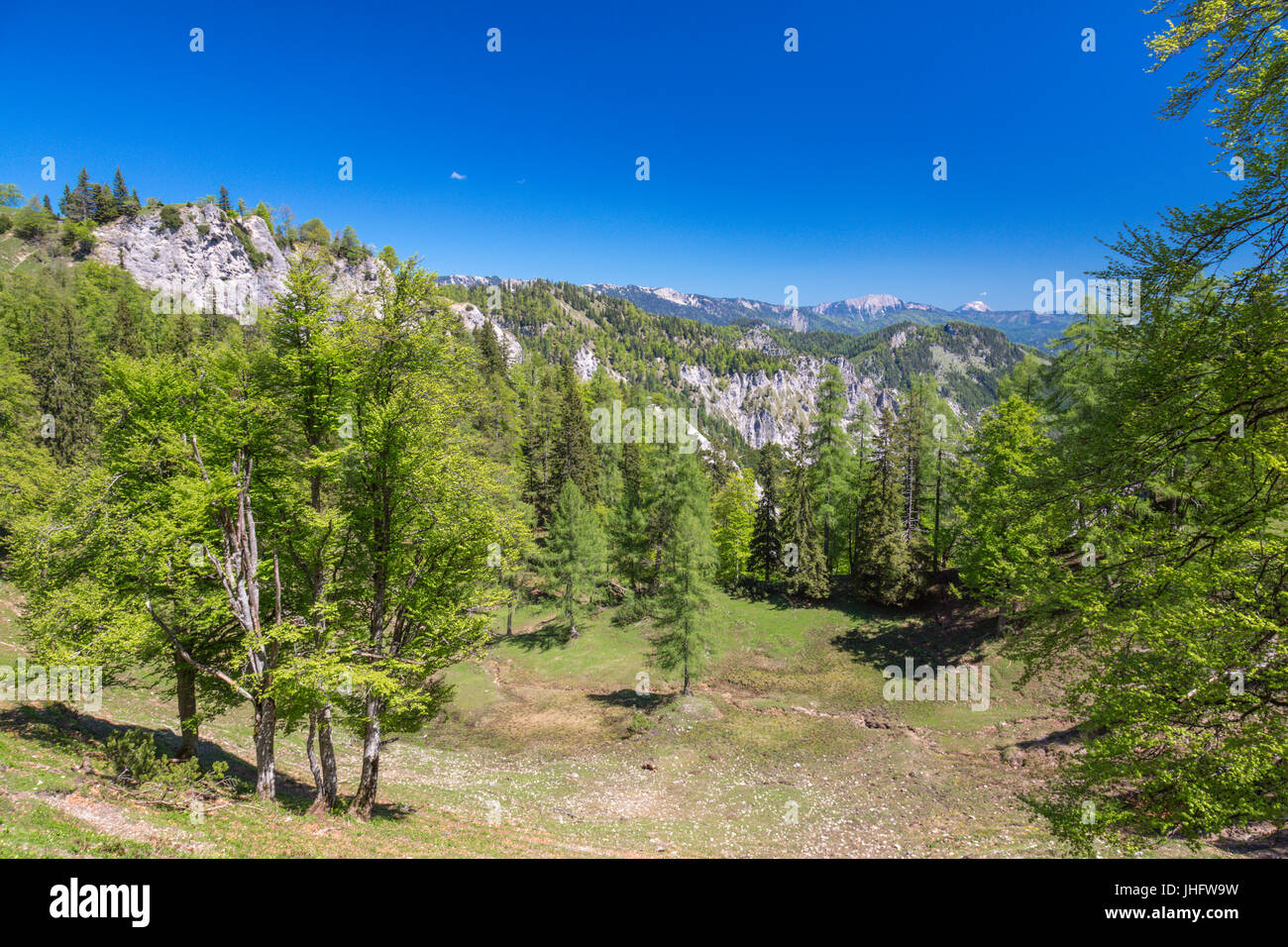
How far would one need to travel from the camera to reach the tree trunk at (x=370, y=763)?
1309cm

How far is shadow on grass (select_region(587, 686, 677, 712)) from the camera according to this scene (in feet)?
101

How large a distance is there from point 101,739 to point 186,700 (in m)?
3.37

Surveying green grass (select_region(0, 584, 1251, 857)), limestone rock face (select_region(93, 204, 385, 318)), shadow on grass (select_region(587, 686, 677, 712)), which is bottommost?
shadow on grass (select_region(587, 686, 677, 712))

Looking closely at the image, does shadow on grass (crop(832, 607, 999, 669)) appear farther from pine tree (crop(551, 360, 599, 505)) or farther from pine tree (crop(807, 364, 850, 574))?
pine tree (crop(551, 360, 599, 505))

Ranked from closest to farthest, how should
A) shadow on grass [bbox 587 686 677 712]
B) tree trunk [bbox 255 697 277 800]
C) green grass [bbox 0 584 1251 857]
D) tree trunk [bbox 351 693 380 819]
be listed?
green grass [bbox 0 584 1251 857]
tree trunk [bbox 351 693 380 819]
tree trunk [bbox 255 697 277 800]
shadow on grass [bbox 587 686 677 712]

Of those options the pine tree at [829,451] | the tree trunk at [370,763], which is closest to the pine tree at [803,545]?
the pine tree at [829,451]

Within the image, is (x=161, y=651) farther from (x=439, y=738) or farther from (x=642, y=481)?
(x=642, y=481)

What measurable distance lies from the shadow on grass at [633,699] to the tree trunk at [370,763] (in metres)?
18.7

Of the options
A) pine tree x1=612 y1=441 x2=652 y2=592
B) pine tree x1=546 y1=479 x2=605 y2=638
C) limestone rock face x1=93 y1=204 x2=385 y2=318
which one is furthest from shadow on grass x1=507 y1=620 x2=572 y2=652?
limestone rock face x1=93 y1=204 x2=385 y2=318

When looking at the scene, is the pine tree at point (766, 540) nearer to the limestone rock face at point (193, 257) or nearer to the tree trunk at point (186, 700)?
the tree trunk at point (186, 700)

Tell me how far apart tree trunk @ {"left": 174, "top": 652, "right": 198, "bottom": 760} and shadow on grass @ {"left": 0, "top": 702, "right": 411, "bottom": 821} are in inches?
27.6

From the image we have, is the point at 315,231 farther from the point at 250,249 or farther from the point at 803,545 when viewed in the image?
the point at 803,545
